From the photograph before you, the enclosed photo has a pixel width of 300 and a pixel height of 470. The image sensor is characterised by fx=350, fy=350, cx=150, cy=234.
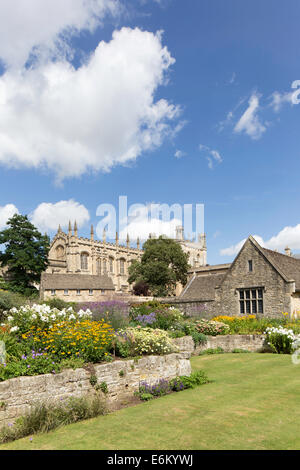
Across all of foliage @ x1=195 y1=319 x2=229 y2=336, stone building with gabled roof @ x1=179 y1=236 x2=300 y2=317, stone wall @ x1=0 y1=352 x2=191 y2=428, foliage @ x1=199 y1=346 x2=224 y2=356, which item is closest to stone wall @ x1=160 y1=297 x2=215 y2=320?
stone building with gabled roof @ x1=179 y1=236 x2=300 y2=317

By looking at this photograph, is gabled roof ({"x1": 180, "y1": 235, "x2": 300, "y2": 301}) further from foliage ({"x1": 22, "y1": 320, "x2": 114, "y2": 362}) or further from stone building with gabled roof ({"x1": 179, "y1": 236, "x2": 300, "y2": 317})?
foliage ({"x1": 22, "y1": 320, "x2": 114, "y2": 362})

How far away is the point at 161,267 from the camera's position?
51625 mm

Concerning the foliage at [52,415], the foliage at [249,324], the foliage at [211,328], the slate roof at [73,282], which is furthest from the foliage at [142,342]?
the slate roof at [73,282]

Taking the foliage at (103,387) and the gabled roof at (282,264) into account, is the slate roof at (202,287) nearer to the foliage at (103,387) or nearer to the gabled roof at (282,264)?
the gabled roof at (282,264)

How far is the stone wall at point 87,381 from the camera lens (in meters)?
7.35

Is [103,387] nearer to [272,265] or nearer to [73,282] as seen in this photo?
[272,265]

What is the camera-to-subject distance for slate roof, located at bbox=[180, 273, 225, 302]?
2911 cm

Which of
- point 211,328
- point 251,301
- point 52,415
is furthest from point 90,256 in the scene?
point 52,415

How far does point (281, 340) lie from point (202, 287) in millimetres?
14265

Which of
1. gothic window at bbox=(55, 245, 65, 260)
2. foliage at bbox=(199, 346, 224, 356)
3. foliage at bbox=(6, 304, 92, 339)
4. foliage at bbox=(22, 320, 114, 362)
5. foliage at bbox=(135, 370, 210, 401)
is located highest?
gothic window at bbox=(55, 245, 65, 260)

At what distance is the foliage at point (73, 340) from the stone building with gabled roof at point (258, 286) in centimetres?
1497

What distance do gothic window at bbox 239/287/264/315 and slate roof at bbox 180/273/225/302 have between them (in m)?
4.26

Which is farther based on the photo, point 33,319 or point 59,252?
point 59,252
